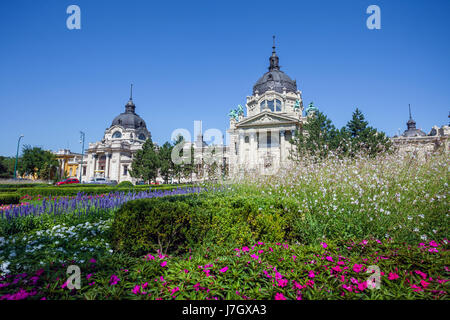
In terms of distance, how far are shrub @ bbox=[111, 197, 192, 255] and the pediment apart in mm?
38344

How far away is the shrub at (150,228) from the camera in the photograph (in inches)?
147

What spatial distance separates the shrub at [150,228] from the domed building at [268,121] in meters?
31.3

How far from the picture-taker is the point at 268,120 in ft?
135

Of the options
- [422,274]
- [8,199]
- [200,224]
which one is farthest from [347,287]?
[8,199]

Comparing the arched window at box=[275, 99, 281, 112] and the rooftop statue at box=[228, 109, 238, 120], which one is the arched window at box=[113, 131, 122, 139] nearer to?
the rooftop statue at box=[228, 109, 238, 120]

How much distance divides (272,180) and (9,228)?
7.26 meters

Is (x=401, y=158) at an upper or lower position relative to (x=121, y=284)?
upper

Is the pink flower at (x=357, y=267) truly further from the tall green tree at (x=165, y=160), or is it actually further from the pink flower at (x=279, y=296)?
the tall green tree at (x=165, y=160)

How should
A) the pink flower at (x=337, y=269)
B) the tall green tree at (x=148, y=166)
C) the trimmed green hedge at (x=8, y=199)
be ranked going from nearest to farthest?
the pink flower at (x=337, y=269), the trimmed green hedge at (x=8, y=199), the tall green tree at (x=148, y=166)

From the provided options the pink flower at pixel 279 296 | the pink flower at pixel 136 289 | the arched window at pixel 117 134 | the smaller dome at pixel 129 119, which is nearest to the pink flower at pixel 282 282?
the pink flower at pixel 279 296

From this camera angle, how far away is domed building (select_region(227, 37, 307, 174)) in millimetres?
40438

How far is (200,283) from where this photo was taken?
232 cm
